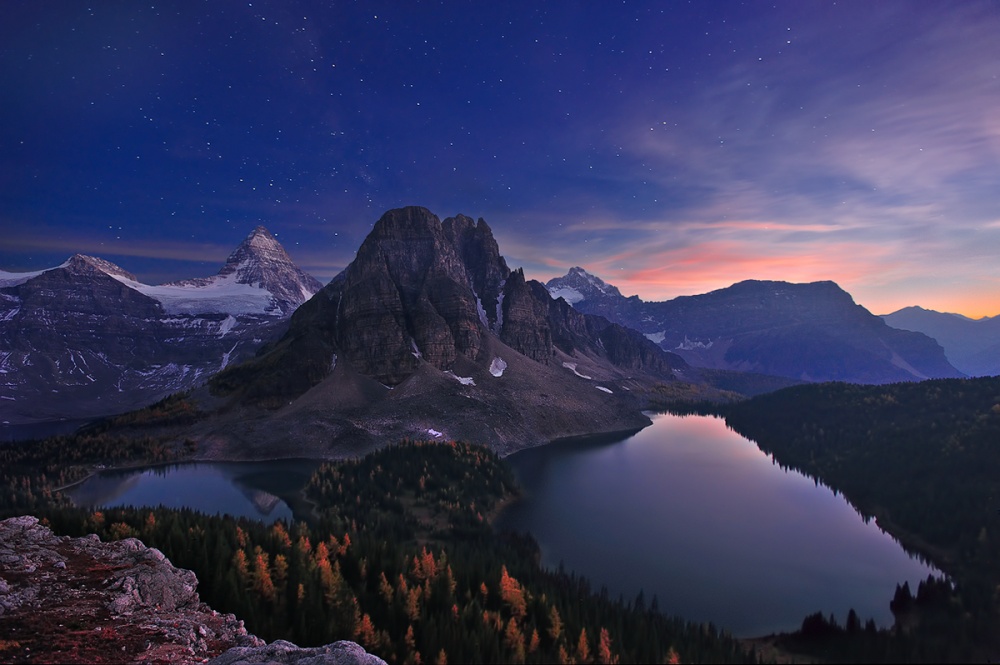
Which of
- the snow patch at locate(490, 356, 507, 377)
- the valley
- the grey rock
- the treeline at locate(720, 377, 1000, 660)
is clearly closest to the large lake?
the valley

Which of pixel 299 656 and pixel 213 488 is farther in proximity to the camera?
pixel 213 488

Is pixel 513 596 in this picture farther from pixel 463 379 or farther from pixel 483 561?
pixel 463 379

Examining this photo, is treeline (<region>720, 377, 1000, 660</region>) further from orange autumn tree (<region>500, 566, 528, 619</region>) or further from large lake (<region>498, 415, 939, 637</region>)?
orange autumn tree (<region>500, 566, 528, 619</region>)

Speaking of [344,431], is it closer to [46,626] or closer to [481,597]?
[481,597]

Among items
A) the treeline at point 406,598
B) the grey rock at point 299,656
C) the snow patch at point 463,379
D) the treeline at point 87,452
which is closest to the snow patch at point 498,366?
the snow patch at point 463,379

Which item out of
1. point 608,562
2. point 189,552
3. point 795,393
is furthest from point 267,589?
point 795,393

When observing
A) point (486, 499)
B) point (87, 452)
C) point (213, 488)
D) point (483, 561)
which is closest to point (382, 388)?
point (213, 488)
